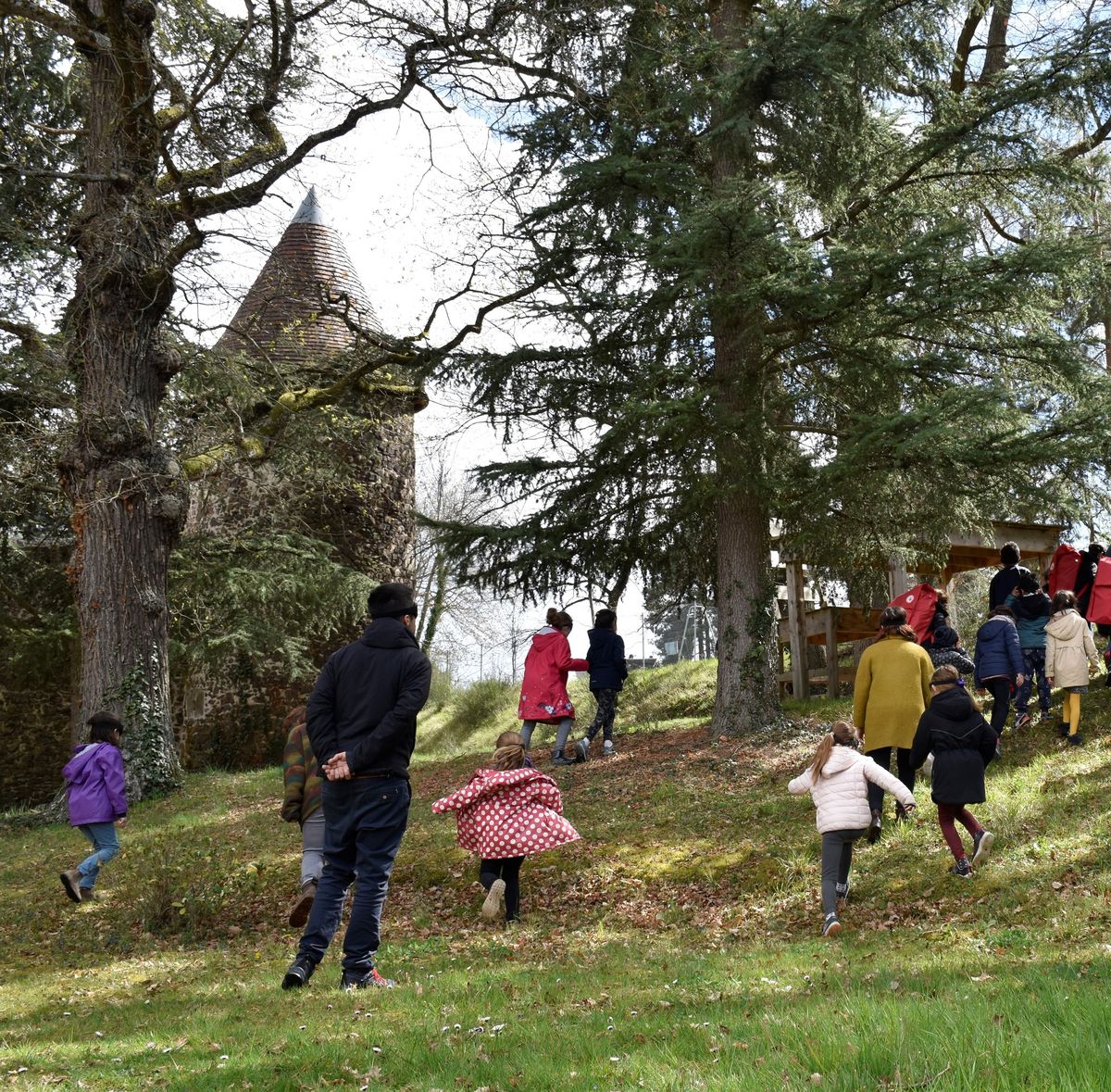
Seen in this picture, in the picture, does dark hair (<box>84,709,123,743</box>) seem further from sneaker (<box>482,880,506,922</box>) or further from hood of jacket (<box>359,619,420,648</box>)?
hood of jacket (<box>359,619,420,648</box>)

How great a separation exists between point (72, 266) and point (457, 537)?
6.02 meters

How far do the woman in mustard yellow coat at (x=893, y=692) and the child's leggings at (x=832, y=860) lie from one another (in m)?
1.69

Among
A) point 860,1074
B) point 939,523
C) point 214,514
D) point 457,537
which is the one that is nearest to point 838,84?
point 939,523

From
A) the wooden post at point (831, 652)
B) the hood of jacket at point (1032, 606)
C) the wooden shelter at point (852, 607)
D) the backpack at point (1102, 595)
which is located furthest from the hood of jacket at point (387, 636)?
the wooden post at point (831, 652)

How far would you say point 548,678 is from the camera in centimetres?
1198

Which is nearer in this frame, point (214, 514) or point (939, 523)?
point (939, 523)

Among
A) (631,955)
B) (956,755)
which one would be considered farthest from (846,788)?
(631,955)

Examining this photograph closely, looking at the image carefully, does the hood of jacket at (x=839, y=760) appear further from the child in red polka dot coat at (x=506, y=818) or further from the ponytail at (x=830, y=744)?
the child in red polka dot coat at (x=506, y=818)

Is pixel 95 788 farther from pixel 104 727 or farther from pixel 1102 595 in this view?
pixel 1102 595

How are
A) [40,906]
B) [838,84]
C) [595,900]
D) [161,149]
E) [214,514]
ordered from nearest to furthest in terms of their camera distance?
1. [595,900]
2. [40,906]
3. [838,84]
4. [161,149]
5. [214,514]

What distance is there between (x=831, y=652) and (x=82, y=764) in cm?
998

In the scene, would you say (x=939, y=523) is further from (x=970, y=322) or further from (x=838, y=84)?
(x=838, y=84)

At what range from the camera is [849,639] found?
54.7 feet

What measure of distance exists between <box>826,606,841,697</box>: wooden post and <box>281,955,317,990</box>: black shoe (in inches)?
433
